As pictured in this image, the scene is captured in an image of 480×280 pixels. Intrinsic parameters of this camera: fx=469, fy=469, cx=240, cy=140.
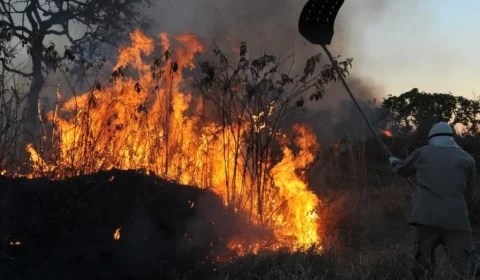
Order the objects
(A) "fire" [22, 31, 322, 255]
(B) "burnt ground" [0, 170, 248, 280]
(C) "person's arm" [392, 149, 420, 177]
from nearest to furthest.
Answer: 1. (B) "burnt ground" [0, 170, 248, 280]
2. (C) "person's arm" [392, 149, 420, 177]
3. (A) "fire" [22, 31, 322, 255]

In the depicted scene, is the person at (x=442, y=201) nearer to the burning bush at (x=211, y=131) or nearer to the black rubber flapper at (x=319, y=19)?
the black rubber flapper at (x=319, y=19)

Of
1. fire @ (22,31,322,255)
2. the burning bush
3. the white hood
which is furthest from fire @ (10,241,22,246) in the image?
the white hood

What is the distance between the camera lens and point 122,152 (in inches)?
271

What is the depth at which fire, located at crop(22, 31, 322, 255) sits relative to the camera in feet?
20.7

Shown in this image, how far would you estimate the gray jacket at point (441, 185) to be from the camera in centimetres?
427

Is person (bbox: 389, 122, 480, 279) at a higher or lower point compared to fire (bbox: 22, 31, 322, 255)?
lower

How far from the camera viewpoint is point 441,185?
14.2 ft

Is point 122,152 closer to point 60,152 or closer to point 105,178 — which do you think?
point 60,152

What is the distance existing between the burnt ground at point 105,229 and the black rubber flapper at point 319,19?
211cm

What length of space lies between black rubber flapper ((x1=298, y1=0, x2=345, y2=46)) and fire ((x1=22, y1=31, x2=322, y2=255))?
7.06 feet

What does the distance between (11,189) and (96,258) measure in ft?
3.65

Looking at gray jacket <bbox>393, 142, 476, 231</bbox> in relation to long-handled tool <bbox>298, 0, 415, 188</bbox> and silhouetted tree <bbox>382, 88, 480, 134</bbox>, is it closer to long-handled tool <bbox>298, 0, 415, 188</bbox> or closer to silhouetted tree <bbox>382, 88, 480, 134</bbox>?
long-handled tool <bbox>298, 0, 415, 188</bbox>

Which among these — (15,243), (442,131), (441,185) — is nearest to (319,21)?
(442,131)

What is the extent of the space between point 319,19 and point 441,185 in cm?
195
